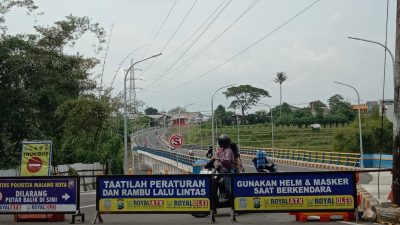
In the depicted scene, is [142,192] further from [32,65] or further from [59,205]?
[32,65]

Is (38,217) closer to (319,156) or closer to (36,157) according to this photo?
(36,157)

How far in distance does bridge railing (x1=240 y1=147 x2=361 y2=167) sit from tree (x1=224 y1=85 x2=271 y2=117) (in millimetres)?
50884

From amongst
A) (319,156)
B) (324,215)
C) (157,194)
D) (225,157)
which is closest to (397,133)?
(324,215)

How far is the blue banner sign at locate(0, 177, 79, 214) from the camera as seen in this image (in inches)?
483

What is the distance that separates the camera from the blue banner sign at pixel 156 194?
38.6 ft

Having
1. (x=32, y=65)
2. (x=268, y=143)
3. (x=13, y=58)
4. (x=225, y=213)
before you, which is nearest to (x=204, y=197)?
(x=225, y=213)

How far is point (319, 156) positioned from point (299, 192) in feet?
148

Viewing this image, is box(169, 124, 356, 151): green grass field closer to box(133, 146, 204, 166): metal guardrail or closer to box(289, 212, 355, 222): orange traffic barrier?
box(133, 146, 204, 166): metal guardrail

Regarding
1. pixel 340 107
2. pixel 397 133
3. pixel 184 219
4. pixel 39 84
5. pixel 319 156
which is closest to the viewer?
pixel 397 133

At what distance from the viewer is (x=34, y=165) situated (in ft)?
76.6

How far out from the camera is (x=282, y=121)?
10806cm

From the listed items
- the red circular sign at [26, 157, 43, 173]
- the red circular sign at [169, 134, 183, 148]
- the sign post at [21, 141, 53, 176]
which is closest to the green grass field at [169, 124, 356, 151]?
the red circular sign at [169, 134, 183, 148]

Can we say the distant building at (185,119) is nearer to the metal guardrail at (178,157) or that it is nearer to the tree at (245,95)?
the tree at (245,95)

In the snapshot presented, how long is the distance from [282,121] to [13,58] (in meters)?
77.6
